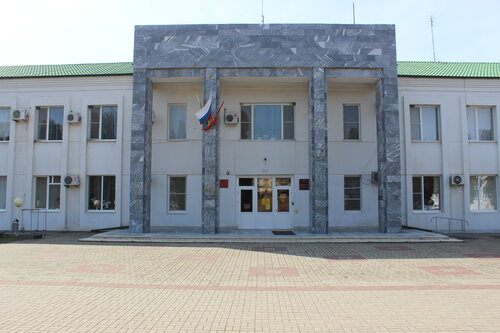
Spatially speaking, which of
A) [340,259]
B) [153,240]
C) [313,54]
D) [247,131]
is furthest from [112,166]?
[340,259]

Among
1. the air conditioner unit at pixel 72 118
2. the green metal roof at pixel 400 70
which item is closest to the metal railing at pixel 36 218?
the air conditioner unit at pixel 72 118

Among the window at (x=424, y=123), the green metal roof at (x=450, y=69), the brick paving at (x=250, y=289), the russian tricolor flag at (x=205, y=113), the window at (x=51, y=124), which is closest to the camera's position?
the brick paving at (x=250, y=289)

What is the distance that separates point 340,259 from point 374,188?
7.58 metres

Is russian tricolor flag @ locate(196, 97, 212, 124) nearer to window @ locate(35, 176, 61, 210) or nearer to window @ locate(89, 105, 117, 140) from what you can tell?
window @ locate(89, 105, 117, 140)

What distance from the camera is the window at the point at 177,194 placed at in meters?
17.3

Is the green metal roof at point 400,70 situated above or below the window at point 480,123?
above

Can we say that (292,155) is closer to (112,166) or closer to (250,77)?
(250,77)

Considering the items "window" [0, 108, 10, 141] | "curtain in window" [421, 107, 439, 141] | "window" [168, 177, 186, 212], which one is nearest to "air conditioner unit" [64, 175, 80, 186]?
"window" [0, 108, 10, 141]

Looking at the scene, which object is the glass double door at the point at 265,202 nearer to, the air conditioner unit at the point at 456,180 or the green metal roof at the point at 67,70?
the air conditioner unit at the point at 456,180

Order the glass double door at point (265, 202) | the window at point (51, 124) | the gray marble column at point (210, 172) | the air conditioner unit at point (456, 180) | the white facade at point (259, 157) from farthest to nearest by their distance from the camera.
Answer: the window at point (51, 124)
the white facade at point (259, 157)
the glass double door at point (265, 202)
the air conditioner unit at point (456, 180)
the gray marble column at point (210, 172)

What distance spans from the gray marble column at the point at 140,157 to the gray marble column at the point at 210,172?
252 cm

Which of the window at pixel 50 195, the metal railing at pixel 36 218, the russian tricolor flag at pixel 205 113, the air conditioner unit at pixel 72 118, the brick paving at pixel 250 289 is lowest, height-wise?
the brick paving at pixel 250 289

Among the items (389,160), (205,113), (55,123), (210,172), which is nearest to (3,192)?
(55,123)

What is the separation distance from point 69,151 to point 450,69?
1996 cm
